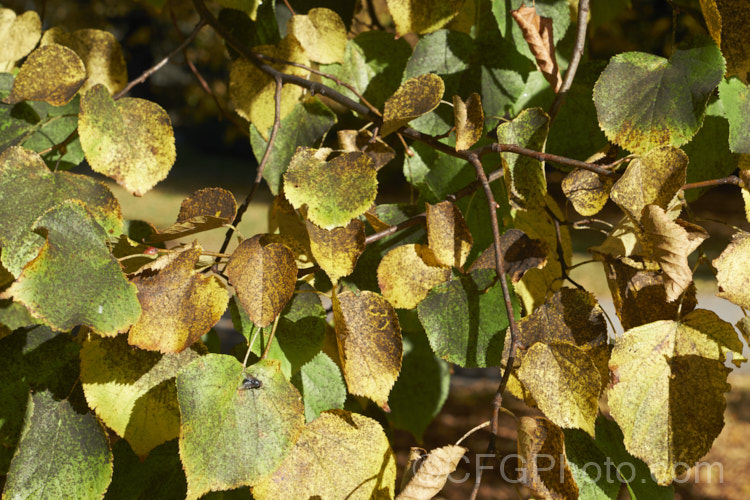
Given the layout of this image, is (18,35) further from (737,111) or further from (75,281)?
(737,111)

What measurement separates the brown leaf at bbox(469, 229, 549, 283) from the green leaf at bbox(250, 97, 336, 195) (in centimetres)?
24

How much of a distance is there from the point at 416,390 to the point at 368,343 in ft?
1.89

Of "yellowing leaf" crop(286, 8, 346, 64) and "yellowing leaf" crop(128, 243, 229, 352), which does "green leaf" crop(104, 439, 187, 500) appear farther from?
"yellowing leaf" crop(286, 8, 346, 64)

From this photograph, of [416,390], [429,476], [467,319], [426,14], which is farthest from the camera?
[416,390]

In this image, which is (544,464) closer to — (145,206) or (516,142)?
(516,142)

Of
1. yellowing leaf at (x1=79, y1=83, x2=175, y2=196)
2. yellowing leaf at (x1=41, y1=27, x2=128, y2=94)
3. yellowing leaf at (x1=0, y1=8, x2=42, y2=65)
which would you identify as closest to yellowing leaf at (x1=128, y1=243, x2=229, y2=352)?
yellowing leaf at (x1=79, y1=83, x2=175, y2=196)

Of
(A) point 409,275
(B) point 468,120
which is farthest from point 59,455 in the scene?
(B) point 468,120

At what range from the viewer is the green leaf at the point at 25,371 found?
51 cm

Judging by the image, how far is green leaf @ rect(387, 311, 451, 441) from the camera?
98 centimetres

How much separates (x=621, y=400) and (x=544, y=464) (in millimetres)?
81

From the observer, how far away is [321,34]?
0.65 meters

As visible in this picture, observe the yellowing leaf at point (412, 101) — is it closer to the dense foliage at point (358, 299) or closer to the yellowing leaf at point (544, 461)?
the dense foliage at point (358, 299)

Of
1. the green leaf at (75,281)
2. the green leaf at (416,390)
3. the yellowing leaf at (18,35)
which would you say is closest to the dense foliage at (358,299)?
the green leaf at (75,281)

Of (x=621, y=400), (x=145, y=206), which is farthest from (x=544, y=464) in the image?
(x=145, y=206)
